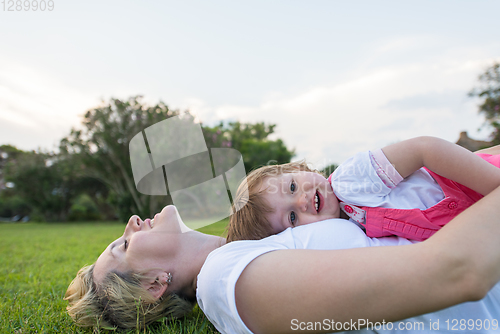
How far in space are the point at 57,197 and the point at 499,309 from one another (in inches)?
1171

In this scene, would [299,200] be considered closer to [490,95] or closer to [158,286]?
[158,286]

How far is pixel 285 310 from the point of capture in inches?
43.8

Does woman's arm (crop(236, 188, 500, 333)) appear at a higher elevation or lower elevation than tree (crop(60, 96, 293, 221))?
higher

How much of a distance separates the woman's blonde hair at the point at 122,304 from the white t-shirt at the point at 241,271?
1.82ft

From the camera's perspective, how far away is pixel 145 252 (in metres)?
1.86

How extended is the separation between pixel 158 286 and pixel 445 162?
1785 mm

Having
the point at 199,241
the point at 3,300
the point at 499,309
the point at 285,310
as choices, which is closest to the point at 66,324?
the point at 199,241

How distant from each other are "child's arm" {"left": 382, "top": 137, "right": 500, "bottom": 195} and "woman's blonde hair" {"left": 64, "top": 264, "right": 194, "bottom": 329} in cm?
159

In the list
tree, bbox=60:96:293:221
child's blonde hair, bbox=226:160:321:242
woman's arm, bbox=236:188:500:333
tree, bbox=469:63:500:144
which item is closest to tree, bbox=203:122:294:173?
tree, bbox=60:96:293:221

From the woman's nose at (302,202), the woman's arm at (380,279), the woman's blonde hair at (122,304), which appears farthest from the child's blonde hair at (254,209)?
the woman's arm at (380,279)

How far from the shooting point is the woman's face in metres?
1.85

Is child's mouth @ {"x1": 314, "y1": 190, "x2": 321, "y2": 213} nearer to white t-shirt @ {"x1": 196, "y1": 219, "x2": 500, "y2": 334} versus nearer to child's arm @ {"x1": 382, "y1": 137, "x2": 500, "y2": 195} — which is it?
white t-shirt @ {"x1": 196, "y1": 219, "x2": 500, "y2": 334}

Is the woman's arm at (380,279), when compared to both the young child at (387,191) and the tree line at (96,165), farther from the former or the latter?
the tree line at (96,165)

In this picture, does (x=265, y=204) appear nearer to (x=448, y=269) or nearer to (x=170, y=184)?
(x=170, y=184)
